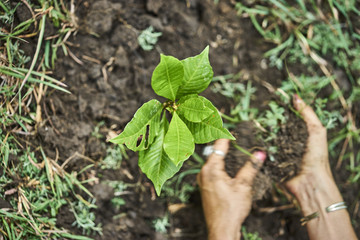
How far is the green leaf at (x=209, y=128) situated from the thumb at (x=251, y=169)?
525 millimetres

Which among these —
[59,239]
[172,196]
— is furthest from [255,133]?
[59,239]

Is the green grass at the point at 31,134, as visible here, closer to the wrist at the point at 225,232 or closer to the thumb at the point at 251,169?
the wrist at the point at 225,232

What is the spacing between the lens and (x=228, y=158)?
5.73 feet

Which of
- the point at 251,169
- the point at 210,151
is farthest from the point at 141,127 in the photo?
the point at 251,169

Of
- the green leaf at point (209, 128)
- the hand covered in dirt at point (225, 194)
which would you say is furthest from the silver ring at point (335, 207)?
the green leaf at point (209, 128)

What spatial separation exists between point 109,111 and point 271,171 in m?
1.11

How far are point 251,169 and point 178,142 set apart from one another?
672mm

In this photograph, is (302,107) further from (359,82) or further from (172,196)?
(172,196)

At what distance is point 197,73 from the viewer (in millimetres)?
1289

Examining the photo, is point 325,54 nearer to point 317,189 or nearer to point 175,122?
point 317,189

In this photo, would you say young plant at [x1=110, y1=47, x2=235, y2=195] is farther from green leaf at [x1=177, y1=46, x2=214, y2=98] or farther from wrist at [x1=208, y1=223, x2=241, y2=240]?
wrist at [x1=208, y1=223, x2=241, y2=240]

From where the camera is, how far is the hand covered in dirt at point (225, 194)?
5.49 feet

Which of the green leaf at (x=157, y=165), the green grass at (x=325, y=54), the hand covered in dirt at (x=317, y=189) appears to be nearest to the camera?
the green leaf at (x=157, y=165)

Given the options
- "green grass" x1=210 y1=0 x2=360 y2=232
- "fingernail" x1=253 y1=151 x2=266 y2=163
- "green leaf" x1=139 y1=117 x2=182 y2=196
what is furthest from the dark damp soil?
"green leaf" x1=139 y1=117 x2=182 y2=196
